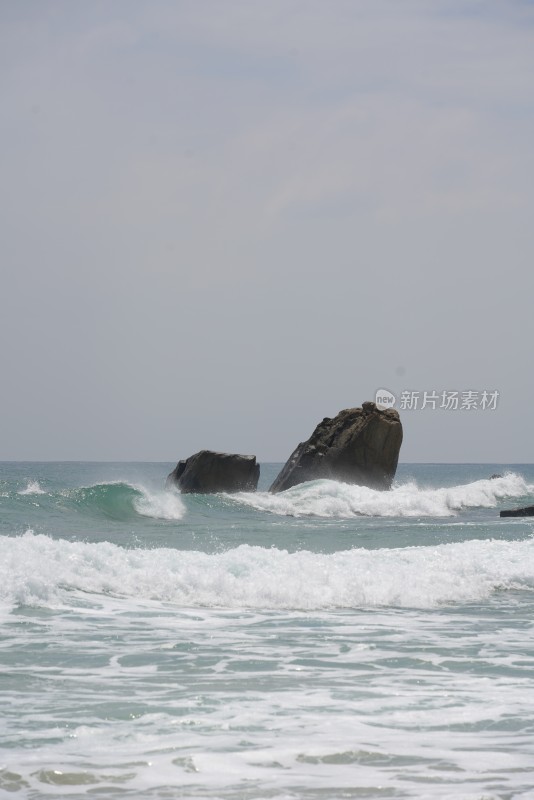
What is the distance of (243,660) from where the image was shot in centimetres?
877

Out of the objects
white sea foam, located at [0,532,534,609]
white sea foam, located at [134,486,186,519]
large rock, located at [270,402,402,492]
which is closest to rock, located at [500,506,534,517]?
large rock, located at [270,402,402,492]

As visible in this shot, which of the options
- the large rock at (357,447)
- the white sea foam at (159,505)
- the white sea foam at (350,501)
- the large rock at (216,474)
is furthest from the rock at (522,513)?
the white sea foam at (159,505)

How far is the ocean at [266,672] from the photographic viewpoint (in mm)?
5551

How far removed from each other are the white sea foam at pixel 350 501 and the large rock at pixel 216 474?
73 cm

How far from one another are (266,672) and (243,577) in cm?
552

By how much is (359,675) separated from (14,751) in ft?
10.7

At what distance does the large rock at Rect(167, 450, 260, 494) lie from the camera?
109ft

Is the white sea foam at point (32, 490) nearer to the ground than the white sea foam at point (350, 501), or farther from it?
nearer to the ground

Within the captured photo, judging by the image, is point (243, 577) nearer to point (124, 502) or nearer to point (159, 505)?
point (159, 505)

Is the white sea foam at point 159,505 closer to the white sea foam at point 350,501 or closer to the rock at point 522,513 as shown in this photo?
the white sea foam at point 350,501

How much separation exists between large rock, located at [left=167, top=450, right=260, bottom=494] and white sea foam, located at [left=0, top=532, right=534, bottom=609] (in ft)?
57.5

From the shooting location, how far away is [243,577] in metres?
13.8

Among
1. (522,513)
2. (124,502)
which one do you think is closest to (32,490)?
(124,502)

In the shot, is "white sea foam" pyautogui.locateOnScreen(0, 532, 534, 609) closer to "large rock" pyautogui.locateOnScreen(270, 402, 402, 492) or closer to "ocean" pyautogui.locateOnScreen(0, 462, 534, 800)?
"ocean" pyautogui.locateOnScreen(0, 462, 534, 800)
